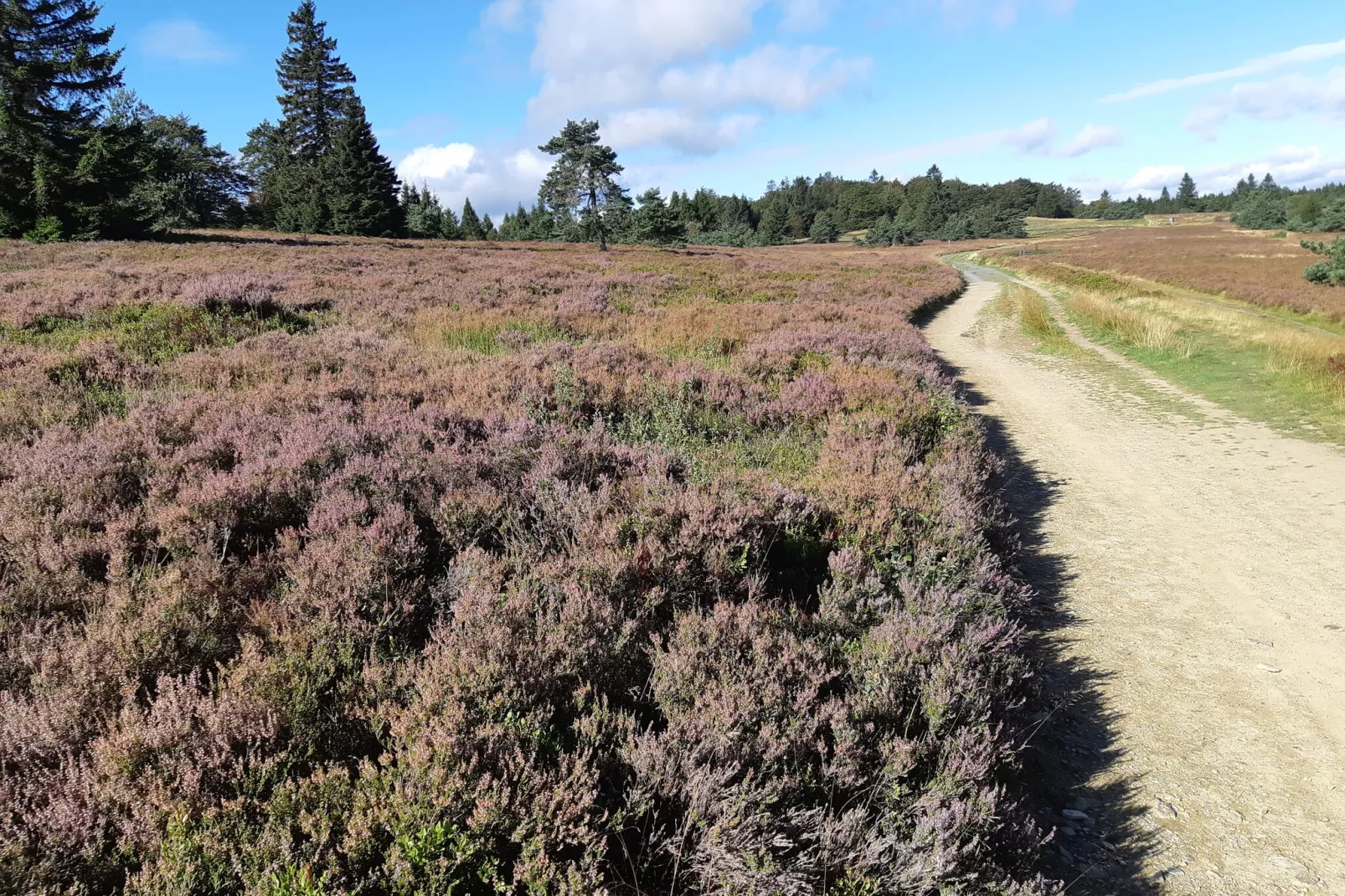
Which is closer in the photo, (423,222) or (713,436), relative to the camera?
(713,436)

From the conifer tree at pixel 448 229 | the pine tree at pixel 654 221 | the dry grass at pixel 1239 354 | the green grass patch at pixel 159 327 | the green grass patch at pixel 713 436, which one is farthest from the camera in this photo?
the conifer tree at pixel 448 229

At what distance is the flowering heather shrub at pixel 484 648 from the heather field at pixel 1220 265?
27.6 meters

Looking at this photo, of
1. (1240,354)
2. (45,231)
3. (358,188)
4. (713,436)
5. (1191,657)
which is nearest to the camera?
(1191,657)

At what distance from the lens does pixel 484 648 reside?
2.89 metres

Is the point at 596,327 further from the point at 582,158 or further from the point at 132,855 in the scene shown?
the point at 582,158

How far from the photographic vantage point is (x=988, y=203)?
127625 mm

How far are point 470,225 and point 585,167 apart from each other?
2207 cm

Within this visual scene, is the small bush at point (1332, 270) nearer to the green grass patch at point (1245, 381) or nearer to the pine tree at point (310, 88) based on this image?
the green grass patch at point (1245, 381)

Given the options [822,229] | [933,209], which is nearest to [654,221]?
[822,229]

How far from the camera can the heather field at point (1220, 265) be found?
1037 inches

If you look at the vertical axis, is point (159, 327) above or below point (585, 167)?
below

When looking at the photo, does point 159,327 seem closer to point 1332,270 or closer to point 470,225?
point 1332,270

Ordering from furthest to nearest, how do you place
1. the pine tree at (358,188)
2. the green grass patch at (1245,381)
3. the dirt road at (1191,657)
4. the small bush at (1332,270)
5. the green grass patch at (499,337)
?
1. the pine tree at (358,188)
2. the small bush at (1332,270)
3. the green grass patch at (499,337)
4. the green grass patch at (1245,381)
5. the dirt road at (1191,657)

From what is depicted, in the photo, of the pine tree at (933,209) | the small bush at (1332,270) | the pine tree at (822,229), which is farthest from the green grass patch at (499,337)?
the pine tree at (933,209)
